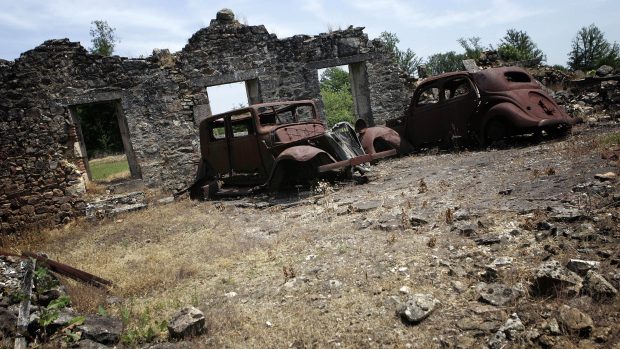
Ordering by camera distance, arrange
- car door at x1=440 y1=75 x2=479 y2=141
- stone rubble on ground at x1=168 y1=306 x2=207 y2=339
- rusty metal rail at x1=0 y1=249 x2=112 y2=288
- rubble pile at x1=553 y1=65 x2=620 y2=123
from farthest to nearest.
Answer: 1. rubble pile at x1=553 y1=65 x2=620 y2=123
2. car door at x1=440 y1=75 x2=479 y2=141
3. rusty metal rail at x1=0 y1=249 x2=112 y2=288
4. stone rubble on ground at x1=168 y1=306 x2=207 y2=339

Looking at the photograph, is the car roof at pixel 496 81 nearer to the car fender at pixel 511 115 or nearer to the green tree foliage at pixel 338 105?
the car fender at pixel 511 115

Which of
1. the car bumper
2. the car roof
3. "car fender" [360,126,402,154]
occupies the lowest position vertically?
the car bumper

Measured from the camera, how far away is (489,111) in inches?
280

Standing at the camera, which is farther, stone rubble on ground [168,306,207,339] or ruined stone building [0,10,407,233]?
ruined stone building [0,10,407,233]

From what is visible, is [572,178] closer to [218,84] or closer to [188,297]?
[188,297]

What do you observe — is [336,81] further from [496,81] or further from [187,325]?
[187,325]

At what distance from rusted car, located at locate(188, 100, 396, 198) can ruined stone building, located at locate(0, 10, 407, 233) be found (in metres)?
1.75

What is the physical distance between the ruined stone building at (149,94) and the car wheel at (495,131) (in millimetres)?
3952

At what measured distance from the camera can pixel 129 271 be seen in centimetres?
421

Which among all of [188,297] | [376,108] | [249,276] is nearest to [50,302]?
[188,297]

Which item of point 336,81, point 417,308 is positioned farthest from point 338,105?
point 417,308

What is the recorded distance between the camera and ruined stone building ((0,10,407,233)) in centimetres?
818

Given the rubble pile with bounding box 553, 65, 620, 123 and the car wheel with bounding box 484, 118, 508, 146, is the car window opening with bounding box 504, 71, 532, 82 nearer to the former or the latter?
the car wheel with bounding box 484, 118, 508, 146

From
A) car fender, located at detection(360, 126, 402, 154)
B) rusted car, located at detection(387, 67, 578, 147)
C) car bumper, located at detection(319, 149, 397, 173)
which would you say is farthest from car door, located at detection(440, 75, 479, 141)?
car bumper, located at detection(319, 149, 397, 173)
